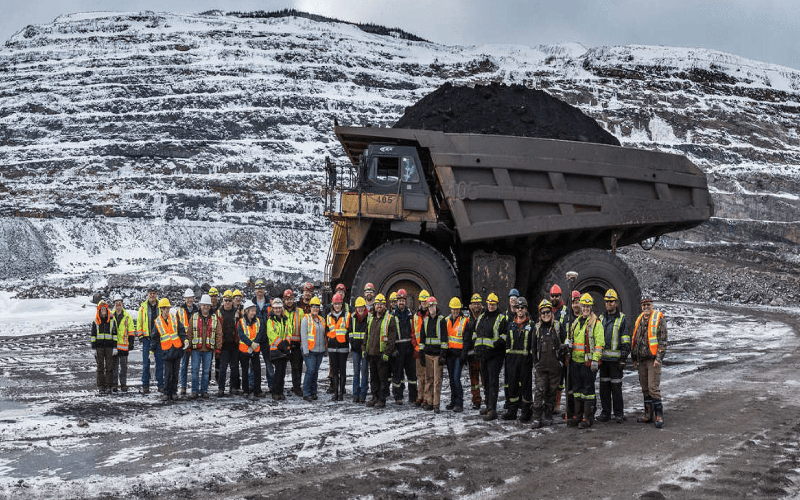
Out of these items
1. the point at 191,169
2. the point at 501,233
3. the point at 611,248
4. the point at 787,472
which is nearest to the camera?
the point at 787,472

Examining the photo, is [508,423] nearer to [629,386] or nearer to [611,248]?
[629,386]

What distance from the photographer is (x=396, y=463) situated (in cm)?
629

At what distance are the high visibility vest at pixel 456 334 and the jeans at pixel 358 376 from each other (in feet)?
3.99

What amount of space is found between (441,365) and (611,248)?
506 cm

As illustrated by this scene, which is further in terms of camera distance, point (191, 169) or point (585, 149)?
point (191, 169)

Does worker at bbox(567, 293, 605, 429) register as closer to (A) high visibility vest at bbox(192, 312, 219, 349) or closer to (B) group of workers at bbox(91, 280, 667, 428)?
(B) group of workers at bbox(91, 280, 667, 428)

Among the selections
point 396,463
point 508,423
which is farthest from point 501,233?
point 396,463

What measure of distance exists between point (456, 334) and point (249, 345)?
2878 millimetres

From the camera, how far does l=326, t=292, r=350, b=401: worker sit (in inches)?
385

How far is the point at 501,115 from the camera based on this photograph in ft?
41.2

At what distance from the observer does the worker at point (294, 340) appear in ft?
32.9

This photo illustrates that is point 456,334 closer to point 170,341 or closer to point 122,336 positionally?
point 170,341

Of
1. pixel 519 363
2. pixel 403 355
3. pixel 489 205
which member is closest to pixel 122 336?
pixel 403 355

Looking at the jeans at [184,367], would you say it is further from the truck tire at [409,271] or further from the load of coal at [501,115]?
the load of coal at [501,115]
